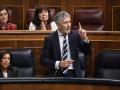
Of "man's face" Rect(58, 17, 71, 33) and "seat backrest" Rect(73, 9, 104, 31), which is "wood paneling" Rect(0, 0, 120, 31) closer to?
"seat backrest" Rect(73, 9, 104, 31)

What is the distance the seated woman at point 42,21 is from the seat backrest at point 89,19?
381 millimetres

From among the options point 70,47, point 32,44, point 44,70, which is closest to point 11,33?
point 32,44

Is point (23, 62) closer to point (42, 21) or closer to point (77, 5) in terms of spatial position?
point (42, 21)

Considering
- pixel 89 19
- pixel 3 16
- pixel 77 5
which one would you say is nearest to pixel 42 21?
pixel 3 16

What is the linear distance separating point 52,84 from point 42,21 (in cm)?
193

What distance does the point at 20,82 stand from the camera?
220cm

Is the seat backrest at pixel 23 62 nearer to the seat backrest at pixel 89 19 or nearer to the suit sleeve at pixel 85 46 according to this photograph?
the suit sleeve at pixel 85 46

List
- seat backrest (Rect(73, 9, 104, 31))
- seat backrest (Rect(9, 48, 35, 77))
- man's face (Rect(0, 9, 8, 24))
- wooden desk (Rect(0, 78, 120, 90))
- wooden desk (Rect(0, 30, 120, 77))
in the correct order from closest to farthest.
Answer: wooden desk (Rect(0, 78, 120, 90)) → seat backrest (Rect(9, 48, 35, 77)) → wooden desk (Rect(0, 30, 120, 77)) → man's face (Rect(0, 9, 8, 24)) → seat backrest (Rect(73, 9, 104, 31))

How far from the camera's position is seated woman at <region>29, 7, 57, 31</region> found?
405 centimetres

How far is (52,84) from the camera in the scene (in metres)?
2.21

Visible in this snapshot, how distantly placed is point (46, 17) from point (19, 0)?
3.93 feet

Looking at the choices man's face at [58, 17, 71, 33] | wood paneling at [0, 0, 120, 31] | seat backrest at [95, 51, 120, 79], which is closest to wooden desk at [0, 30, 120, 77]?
seat backrest at [95, 51, 120, 79]

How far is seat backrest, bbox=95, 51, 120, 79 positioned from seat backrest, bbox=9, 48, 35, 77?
570 millimetres

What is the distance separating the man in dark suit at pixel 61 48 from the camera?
2996 mm
